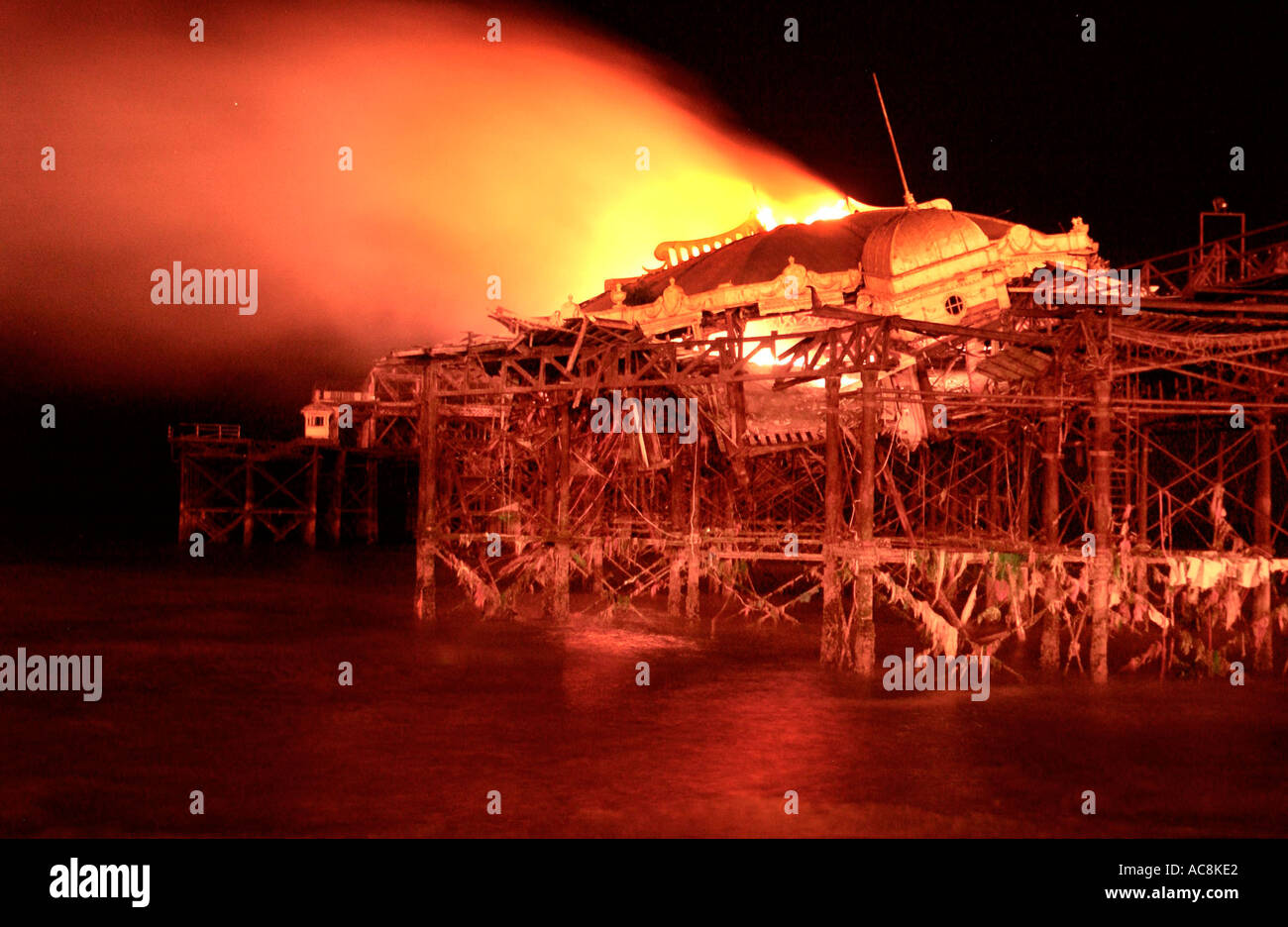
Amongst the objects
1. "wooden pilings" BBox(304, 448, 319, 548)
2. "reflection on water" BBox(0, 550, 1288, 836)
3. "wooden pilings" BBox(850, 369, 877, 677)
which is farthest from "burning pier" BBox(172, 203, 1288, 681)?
"wooden pilings" BBox(304, 448, 319, 548)

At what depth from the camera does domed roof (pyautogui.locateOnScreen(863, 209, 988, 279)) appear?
82.7 ft

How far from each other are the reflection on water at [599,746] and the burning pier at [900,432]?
6.71 ft

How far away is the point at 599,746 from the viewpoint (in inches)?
488

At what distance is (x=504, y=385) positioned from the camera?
73.4 ft

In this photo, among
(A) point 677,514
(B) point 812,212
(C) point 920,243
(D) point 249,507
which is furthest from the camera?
(D) point 249,507

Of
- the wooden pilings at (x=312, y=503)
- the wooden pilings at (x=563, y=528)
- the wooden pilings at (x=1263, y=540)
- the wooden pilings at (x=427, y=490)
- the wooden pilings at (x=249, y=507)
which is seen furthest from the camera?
the wooden pilings at (x=312, y=503)

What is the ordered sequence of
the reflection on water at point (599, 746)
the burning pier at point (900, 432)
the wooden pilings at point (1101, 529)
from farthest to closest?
the burning pier at point (900, 432) < the wooden pilings at point (1101, 529) < the reflection on water at point (599, 746)

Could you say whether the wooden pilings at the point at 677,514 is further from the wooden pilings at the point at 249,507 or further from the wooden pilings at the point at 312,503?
the wooden pilings at the point at 249,507

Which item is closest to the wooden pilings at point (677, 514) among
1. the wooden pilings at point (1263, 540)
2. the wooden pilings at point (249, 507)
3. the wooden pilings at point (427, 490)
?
the wooden pilings at point (427, 490)

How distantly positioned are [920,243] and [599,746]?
675 inches

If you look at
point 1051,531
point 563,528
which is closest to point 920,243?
point 1051,531

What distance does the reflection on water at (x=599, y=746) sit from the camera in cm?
973

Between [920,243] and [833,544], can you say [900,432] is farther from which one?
[833,544]
